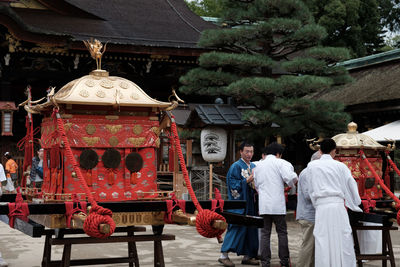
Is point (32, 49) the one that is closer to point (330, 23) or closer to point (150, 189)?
point (150, 189)

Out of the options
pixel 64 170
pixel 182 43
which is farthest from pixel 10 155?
pixel 64 170

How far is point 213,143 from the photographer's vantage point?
12.8 meters

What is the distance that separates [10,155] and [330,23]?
1546 cm

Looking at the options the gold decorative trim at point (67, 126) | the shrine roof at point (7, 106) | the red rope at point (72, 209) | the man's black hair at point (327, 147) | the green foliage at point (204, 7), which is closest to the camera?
the red rope at point (72, 209)

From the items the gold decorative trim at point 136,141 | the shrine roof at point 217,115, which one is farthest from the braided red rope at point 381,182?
the shrine roof at point 217,115

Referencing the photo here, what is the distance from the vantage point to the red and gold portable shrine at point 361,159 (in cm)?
845

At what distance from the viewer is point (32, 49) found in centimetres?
1511

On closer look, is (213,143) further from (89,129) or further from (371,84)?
(371,84)

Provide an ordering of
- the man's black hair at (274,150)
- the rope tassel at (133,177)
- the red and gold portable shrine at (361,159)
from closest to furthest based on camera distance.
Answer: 1. the rope tassel at (133,177)
2. the man's black hair at (274,150)
3. the red and gold portable shrine at (361,159)

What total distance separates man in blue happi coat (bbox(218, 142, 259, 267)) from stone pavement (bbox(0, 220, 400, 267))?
257 mm

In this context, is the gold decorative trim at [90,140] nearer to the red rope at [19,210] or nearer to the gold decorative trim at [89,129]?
the gold decorative trim at [89,129]

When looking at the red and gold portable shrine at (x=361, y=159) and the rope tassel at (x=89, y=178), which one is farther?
the red and gold portable shrine at (x=361, y=159)

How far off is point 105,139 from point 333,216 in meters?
2.48

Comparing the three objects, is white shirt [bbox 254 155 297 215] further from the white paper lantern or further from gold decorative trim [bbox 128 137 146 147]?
the white paper lantern
